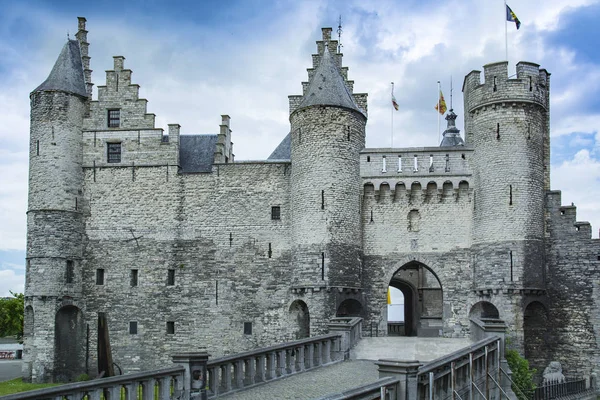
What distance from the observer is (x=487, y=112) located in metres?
27.2

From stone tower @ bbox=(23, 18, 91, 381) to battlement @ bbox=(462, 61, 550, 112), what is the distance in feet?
54.9

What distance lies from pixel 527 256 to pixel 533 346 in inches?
149

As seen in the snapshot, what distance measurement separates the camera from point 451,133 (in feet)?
159

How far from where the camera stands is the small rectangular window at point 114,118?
30.6 metres

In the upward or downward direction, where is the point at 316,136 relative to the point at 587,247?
upward

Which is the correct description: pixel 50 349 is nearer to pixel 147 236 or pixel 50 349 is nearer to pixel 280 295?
pixel 147 236

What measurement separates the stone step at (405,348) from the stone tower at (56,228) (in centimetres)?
1335

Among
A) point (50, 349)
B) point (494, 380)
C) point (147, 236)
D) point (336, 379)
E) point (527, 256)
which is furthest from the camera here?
point (147, 236)

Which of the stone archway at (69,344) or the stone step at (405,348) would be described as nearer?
the stone step at (405,348)

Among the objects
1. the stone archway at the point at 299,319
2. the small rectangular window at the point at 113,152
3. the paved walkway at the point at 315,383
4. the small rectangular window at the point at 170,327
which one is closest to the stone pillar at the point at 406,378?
the paved walkway at the point at 315,383

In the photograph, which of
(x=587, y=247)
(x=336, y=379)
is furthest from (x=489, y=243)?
(x=336, y=379)

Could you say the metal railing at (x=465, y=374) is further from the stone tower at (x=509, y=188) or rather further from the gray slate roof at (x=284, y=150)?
the gray slate roof at (x=284, y=150)

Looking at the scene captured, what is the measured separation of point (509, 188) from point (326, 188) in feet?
22.6

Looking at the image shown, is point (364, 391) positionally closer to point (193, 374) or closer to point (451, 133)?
point (193, 374)
